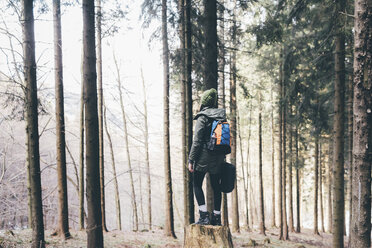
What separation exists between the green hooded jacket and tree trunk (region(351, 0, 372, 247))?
2.51m

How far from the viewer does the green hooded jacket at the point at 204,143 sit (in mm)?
4398

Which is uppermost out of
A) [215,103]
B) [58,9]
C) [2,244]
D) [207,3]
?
[58,9]

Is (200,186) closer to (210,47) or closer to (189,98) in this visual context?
(210,47)

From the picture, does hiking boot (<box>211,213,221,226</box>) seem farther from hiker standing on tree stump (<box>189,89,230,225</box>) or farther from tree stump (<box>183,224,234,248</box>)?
tree stump (<box>183,224,234,248</box>)

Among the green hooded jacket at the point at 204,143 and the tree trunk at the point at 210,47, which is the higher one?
the tree trunk at the point at 210,47

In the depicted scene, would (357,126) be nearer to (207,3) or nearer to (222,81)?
(207,3)

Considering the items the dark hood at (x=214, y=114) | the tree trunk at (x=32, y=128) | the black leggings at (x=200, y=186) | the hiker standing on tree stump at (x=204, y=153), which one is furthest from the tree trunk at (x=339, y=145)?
the tree trunk at (x=32, y=128)

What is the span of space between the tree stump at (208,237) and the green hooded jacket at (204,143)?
3.03 feet

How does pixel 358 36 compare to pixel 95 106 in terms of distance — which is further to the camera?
pixel 95 106

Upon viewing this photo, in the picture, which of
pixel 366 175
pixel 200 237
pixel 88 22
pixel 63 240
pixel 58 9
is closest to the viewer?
pixel 200 237

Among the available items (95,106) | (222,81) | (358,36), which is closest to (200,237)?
(95,106)

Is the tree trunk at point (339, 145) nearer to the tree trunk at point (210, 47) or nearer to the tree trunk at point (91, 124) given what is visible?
the tree trunk at point (210, 47)

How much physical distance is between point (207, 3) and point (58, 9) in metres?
5.69

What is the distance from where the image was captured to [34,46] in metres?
6.52
